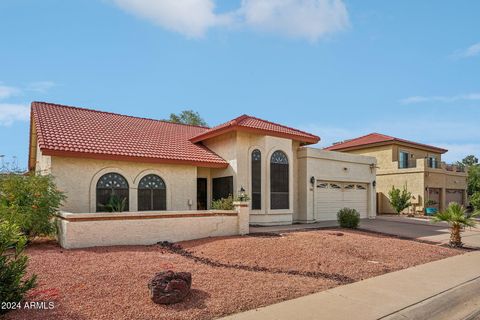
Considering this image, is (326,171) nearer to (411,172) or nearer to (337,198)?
(337,198)

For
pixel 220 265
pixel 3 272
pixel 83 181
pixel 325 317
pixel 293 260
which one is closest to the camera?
pixel 3 272

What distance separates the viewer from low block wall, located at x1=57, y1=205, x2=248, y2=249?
10430mm

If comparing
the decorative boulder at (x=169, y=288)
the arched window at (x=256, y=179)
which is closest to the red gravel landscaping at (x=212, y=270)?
the decorative boulder at (x=169, y=288)

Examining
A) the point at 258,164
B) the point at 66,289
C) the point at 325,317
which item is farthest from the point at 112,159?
the point at 325,317

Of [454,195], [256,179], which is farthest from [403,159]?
[256,179]

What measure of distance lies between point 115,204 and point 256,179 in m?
6.51

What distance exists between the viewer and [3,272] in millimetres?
5223

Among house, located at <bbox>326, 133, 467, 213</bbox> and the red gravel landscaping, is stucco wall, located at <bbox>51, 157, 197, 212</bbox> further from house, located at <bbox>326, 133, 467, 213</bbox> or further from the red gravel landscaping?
house, located at <bbox>326, 133, 467, 213</bbox>

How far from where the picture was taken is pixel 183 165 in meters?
16.3

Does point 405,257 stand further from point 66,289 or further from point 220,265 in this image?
point 66,289

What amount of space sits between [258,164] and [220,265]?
8.44 meters

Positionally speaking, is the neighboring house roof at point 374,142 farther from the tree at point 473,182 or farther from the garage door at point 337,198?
the garage door at point 337,198

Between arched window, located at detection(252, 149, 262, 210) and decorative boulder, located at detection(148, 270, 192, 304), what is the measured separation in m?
10.4

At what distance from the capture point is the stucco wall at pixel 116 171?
1345cm
